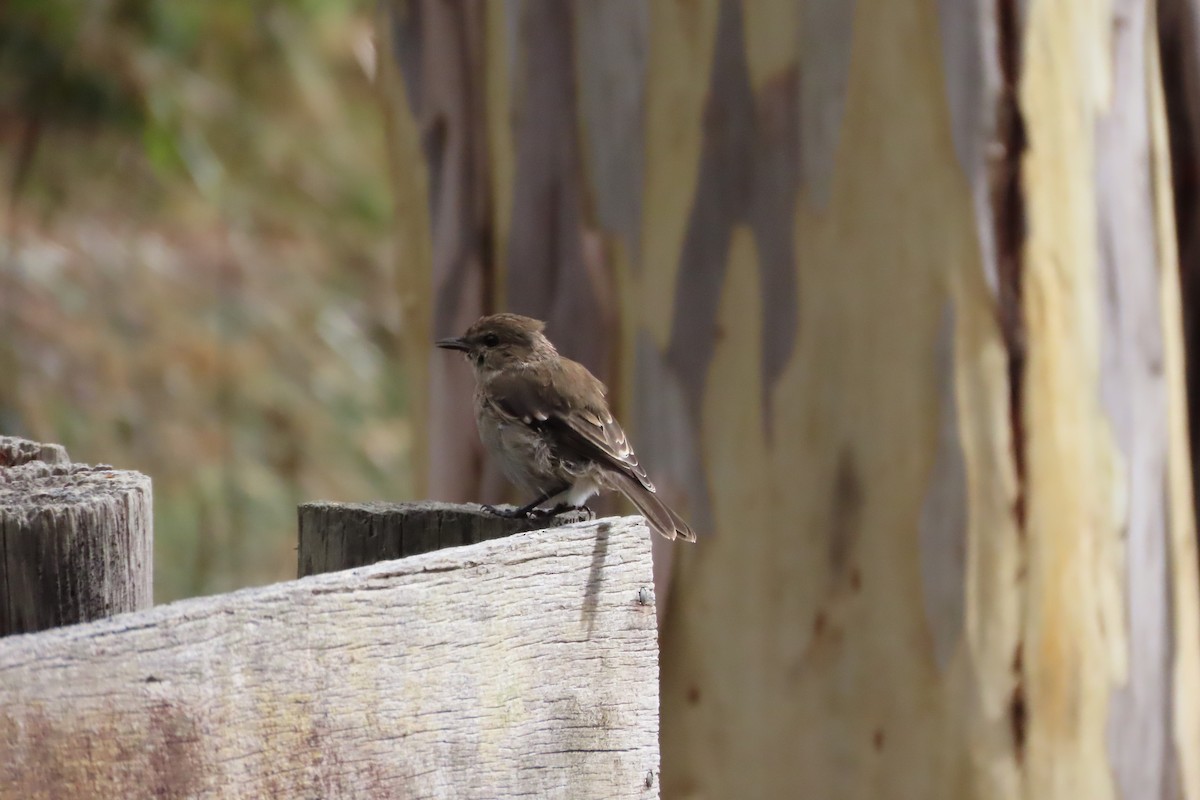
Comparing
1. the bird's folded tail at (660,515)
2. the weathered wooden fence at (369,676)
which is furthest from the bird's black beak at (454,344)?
the weathered wooden fence at (369,676)

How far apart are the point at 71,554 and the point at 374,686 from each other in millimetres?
333

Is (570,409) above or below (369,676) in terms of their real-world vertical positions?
above

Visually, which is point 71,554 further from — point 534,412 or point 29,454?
point 534,412

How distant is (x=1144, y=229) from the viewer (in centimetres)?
254

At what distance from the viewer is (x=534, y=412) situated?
3098mm

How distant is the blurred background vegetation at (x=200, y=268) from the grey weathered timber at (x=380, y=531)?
10.2 ft

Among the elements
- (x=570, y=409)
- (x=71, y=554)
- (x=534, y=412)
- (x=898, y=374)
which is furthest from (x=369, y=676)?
(x=534, y=412)

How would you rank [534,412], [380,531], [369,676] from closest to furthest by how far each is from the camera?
[369,676]
[380,531]
[534,412]

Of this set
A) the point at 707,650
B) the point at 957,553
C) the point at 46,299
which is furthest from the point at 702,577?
the point at 46,299

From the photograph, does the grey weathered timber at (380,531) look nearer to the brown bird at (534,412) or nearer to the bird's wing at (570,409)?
the bird's wing at (570,409)

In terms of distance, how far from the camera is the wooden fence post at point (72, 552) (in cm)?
143

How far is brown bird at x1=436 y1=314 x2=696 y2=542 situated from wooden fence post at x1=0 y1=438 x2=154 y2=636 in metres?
1.34

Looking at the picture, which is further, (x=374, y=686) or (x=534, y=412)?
(x=534, y=412)

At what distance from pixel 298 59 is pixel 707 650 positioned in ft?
14.0
